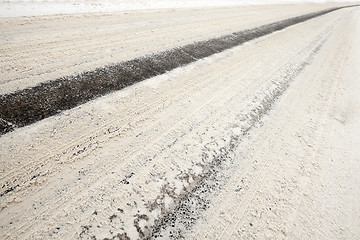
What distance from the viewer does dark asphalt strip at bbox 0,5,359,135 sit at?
237 cm

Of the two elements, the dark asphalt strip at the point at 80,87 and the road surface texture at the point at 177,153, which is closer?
the road surface texture at the point at 177,153

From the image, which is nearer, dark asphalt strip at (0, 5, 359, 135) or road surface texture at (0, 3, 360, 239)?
road surface texture at (0, 3, 360, 239)

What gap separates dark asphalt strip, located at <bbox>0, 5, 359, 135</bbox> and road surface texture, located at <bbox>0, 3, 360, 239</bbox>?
132mm

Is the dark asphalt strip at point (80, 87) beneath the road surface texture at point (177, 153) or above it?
above

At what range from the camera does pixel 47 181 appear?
179 centimetres

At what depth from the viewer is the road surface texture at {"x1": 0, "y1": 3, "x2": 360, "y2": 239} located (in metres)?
1.68

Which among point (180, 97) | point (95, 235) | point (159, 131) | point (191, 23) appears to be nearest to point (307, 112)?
point (180, 97)

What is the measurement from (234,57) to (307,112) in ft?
7.19

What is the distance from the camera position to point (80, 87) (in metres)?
2.97

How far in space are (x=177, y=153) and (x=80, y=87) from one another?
1.82 meters

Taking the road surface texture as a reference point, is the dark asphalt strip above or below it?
above

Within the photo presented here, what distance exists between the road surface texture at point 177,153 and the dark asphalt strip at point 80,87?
13 cm

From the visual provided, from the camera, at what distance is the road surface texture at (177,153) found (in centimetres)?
168

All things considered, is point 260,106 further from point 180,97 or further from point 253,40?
point 253,40
